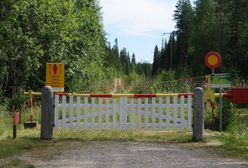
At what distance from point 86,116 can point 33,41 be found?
12215 mm

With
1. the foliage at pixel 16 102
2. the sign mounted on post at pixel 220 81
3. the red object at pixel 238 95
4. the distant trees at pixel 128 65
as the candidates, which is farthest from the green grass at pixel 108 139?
the distant trees at pixel 128 65

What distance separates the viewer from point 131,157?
1049cm

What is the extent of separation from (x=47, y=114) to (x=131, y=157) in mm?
3883

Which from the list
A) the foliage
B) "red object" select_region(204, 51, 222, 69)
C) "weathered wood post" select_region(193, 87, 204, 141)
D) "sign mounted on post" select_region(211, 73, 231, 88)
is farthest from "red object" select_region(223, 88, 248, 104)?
the foliage

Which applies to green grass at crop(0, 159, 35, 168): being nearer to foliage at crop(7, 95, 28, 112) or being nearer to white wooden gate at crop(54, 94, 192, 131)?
white wooden gate at crop(54, 94, 192, 131)

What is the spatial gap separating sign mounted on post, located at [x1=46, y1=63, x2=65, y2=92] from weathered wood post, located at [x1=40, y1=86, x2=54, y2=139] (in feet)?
7.09

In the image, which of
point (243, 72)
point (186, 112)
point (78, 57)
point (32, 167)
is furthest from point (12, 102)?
point (243, 72)

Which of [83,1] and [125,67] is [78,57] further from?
[125,67]

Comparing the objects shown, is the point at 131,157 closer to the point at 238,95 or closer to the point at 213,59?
the point at 213,59

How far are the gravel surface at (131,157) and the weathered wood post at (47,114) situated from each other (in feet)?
3.99

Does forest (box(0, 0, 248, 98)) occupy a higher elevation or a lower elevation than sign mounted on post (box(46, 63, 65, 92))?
higher

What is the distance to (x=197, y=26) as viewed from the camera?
69.8 meters

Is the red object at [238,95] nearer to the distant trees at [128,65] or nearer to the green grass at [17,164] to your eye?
the green grass at [17,164]

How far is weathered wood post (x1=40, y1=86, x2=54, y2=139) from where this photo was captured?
13.4 meters
